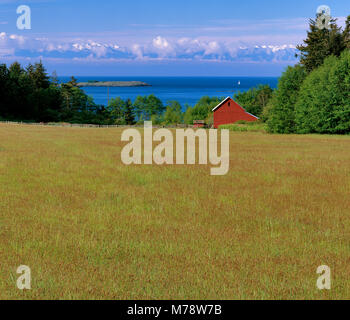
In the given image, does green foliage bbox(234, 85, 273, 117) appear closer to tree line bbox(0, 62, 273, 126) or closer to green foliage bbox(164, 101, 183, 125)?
tree line bbox(0, 62, 273, 126)

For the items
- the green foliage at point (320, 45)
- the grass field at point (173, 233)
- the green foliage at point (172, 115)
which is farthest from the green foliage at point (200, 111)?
the grass field at point (173, 233)

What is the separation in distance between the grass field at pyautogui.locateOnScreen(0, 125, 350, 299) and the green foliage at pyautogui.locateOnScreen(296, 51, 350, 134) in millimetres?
44659

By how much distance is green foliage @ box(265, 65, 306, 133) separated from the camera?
76500 mm

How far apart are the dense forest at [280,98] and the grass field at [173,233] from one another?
152ft

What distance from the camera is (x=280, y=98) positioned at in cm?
7844

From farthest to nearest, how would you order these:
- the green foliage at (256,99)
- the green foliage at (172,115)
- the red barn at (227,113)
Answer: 1. the green foliage at (172,115)
2. the green foliage at (256,99)
3. the red barn at (227,113)

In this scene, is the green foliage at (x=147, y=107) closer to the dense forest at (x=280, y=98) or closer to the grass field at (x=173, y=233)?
the dense forest at (x=280, y=98)

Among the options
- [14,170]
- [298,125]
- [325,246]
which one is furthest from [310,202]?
[298,125]

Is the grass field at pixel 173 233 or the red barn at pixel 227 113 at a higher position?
the red barn at pixel 227 113

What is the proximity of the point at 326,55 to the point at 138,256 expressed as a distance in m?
75.9

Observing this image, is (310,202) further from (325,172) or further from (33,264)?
(33,264)

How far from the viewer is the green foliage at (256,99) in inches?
5162

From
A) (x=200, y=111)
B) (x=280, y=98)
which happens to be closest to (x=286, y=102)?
(x=280, y=98)
